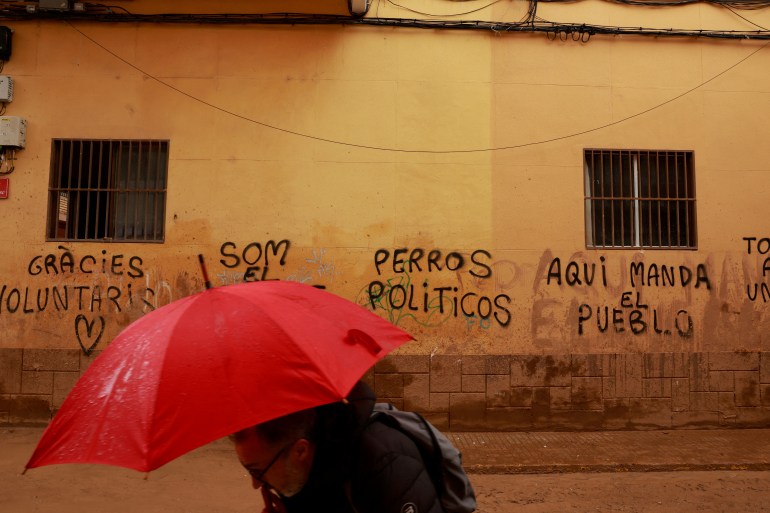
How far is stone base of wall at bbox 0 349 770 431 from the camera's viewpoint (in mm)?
6699

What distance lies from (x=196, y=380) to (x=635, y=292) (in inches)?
257

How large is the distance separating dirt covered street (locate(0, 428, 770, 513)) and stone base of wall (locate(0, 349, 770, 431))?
133 centimetres

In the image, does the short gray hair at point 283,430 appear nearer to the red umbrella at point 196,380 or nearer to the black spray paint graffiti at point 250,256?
the red umbrella at point 196,380

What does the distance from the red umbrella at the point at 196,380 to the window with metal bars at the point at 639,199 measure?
6.18 m

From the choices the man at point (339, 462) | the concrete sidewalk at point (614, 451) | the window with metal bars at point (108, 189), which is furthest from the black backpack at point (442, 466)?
the window with metal bars at point (108, 189)

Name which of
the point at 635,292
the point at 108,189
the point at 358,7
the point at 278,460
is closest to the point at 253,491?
the point at 278,460

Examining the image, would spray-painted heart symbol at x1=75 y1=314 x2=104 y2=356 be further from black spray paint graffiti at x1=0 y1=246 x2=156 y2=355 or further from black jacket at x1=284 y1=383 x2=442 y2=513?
black jacket at x1=284 y1=383 x2=442 y2=513

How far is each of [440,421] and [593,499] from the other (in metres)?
2.23

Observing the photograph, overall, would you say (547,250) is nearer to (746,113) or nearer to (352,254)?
(352,254)

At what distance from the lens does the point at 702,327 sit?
22.7 ft

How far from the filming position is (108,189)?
23.0 feet

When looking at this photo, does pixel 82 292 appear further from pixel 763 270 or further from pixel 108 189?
pixel 763 270

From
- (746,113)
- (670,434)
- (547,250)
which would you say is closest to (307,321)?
(547,250)

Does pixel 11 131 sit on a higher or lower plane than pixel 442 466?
higher
